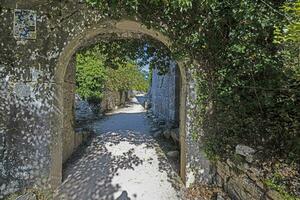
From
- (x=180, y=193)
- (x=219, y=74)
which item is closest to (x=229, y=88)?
(x=219, y=74)

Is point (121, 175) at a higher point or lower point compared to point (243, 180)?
lower

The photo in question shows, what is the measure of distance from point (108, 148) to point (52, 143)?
2.39 metres

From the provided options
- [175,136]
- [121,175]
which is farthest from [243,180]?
[175,136]

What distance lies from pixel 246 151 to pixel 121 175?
7.72 ft

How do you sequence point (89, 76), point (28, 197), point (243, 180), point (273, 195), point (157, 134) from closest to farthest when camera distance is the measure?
point (273, 195)
point (243, 180)
point (28, 197)
point (157, 134)
point (89, 76)

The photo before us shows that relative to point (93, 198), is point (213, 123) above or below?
above

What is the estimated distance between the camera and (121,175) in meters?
4.76

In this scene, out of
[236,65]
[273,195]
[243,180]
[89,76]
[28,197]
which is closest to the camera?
[273,195]

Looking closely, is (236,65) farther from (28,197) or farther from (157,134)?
(157,134)

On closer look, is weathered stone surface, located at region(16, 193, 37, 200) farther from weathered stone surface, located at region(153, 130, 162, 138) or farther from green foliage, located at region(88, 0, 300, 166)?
weathered stone surface, located at region(153, 130, 162, 138)

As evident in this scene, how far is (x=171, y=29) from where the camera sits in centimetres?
416

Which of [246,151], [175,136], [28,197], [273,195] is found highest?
[246,151]

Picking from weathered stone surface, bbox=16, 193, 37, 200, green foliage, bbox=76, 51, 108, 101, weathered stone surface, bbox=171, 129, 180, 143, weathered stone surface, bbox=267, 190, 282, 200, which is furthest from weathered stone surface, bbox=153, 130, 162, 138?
weathered stone surface, bbox=267, 190, 282, 200

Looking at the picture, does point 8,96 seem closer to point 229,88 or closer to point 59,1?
point 59,1
